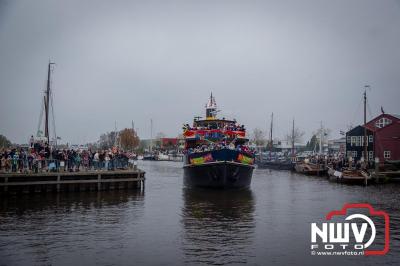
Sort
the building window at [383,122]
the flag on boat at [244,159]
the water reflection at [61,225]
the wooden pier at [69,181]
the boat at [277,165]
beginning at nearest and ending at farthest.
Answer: the water reflection at [61,225], the wooden pier at [69,181], the flag on boat at [244,159], the building window at [383,122], the boat at [277,165]

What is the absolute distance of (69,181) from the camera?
97.6 feet

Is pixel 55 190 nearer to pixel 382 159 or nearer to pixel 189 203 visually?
pixel 189 203

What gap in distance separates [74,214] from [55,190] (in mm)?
8736

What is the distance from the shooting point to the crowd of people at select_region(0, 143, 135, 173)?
1126 inches

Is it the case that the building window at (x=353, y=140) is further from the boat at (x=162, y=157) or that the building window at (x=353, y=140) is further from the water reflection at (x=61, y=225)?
the boat at (x=162, y=157)

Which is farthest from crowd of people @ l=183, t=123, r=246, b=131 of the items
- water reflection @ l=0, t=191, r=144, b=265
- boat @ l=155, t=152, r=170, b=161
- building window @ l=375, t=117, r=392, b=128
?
boat @ l=155, t=152, r=170, b=161

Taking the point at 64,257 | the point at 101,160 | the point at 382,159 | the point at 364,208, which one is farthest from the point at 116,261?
the point at 382,159

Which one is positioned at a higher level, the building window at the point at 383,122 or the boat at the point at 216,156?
the building window at the point at 383,122

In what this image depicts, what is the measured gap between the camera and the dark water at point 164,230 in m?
14.0

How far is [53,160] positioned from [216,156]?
38.1 ft

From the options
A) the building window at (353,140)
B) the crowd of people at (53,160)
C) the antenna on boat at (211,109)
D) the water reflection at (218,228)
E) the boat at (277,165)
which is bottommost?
the water reflection at (218,228)

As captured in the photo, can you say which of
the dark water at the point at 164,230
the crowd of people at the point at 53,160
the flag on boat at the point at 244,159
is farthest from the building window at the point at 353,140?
the crowd of people at the point at 53,160

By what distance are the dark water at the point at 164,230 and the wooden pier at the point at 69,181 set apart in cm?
126

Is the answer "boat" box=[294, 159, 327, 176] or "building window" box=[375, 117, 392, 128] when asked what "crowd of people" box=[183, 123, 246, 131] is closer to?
"boat" box=[294, 159, 327, 176]
